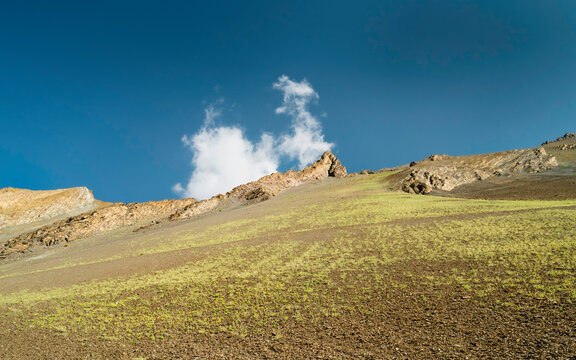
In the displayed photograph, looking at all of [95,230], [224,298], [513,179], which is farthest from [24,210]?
[513,179]

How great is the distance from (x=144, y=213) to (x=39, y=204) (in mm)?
40544

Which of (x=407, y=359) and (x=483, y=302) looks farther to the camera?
(x=483, y=302)

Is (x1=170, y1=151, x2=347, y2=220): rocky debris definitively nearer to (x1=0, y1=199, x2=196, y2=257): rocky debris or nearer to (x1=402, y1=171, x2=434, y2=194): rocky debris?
Answer: (x1=0, y1=199, x2=196, y2=257): rocky debris

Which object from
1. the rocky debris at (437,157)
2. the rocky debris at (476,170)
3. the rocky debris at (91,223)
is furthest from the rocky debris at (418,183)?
the rocky debris at (91,223)

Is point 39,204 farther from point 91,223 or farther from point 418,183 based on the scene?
point 418,183

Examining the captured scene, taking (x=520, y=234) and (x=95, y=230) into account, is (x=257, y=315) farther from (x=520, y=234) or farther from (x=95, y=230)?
(x=95, y=230)

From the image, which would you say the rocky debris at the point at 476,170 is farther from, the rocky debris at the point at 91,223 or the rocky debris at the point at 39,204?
the rocky debris at the point at 39,204

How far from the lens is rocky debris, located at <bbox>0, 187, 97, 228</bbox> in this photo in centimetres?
7875

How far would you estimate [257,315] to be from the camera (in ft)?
38.5

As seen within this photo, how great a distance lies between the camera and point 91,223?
62.6 meters

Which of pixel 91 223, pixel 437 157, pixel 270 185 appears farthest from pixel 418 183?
pixel 91 223

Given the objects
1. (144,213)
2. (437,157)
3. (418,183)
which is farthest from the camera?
(144,213)

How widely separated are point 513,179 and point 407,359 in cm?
5004

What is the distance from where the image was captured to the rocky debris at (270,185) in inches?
2689
